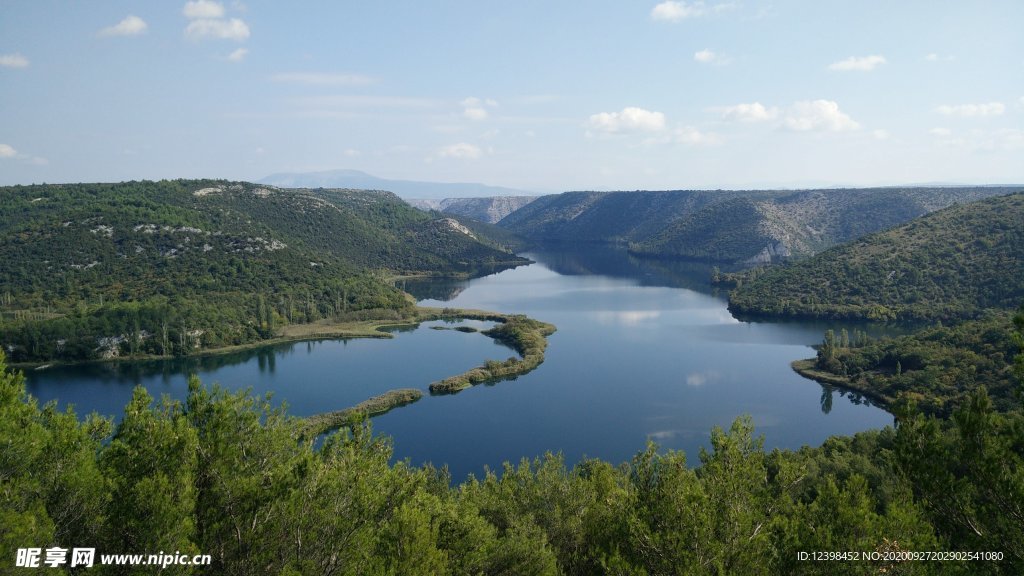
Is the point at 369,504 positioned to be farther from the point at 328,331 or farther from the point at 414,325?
the point at 414,325

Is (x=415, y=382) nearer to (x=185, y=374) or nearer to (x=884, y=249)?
(x=185, y=374)

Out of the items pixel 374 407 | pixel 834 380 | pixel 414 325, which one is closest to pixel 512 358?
pixel 374 407

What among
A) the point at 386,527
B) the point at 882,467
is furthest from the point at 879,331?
the point at 386,527

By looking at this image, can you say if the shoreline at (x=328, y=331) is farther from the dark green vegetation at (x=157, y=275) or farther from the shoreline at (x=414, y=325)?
the dark green vegetation at (x=157, y=275)

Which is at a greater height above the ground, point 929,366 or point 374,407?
point 929,366

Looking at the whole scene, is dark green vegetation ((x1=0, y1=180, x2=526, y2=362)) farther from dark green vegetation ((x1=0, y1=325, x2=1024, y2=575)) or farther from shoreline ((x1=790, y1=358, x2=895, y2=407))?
dark green vegetation ((x1=0, y1=325, x2=1024, y2=575))

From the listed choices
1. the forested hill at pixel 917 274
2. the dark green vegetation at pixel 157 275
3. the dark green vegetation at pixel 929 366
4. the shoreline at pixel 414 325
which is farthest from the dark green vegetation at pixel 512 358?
the forested hill at pixel 917 274
